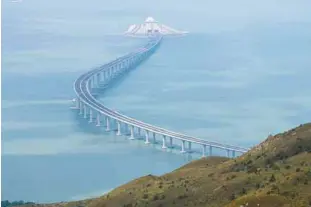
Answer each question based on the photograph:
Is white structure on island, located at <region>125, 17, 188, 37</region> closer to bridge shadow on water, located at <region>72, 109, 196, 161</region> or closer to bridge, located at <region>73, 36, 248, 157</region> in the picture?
bridge, located at <region>73, 36, 248, 157</region>

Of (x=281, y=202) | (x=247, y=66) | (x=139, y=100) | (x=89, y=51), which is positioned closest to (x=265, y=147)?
(x=281, y=202)

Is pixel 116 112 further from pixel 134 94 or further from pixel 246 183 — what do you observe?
pixel 246 183

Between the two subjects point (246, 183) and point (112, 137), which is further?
point (112, 137)

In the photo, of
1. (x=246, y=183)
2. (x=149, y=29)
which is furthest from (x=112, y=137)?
(x=149, y=29)

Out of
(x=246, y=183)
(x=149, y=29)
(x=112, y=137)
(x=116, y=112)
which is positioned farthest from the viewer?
(x=149, y=29)

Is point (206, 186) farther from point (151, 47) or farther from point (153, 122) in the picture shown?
point (151, 47)

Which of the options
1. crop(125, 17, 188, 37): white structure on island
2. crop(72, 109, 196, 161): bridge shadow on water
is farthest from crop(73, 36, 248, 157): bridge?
crop(125, 17, 188, 37): white structure on island
